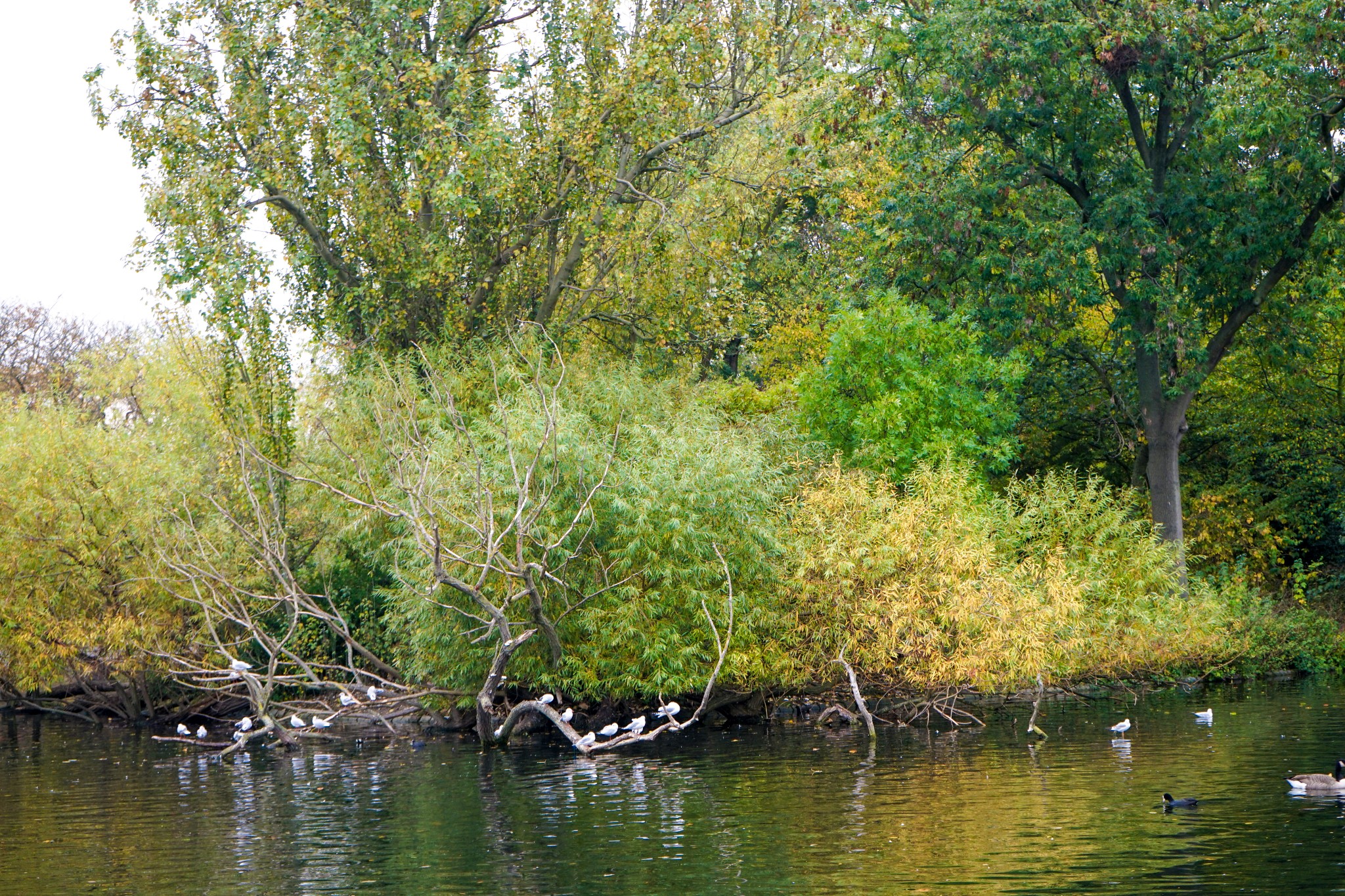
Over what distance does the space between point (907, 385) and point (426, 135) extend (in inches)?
515

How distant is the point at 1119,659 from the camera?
31391 mm

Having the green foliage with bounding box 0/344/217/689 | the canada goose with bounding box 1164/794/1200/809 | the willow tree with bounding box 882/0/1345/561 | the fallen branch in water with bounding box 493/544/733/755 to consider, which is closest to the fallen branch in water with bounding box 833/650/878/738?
the fallen branch in water with bounding box 493/544/733/755

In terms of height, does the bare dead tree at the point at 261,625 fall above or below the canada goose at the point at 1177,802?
above

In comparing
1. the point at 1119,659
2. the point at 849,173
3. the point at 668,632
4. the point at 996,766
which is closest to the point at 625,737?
the point at 668,632

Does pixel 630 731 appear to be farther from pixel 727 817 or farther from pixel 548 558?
pixel 727 817

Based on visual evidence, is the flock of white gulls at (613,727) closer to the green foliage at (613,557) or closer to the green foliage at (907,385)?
the green foliage at (613,557)

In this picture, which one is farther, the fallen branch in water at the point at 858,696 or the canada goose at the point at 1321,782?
the fallen branch in water at the point at 858,696

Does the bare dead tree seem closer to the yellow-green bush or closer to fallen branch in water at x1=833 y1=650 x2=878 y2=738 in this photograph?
fallen branch in water at x1=833 y1=650 x2=878 y2=738

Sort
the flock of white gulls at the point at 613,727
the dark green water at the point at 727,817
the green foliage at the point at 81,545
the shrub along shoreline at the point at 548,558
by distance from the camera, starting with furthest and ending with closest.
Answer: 1. the green foliage at the point at 81,545
2. the shrub along shoreline at the point at 548,558
3. the flock of white gulls at the point at 613,727
4. the dark green water at the point at 727,817

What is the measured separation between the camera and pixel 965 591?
26688 millimetres

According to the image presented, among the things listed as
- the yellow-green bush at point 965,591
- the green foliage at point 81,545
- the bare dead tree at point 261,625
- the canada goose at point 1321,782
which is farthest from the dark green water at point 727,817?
the green foliage at point 81,545

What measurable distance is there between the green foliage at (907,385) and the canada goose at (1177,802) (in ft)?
55.4

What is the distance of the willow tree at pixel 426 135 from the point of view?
111ft

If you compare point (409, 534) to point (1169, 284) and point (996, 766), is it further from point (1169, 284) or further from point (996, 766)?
point (1169, 284)
